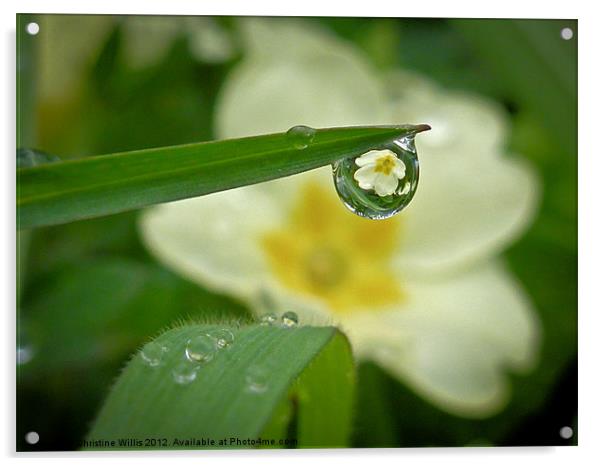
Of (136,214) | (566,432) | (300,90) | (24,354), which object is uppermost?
(300,90)

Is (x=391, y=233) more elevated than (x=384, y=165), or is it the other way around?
(x=384, y=165)

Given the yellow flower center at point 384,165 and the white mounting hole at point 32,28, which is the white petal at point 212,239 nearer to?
the white mounting hole at point 32,28

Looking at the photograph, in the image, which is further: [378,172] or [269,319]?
[269,319]

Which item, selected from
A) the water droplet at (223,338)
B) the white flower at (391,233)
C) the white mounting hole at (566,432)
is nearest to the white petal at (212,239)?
the white flower at (391,233)

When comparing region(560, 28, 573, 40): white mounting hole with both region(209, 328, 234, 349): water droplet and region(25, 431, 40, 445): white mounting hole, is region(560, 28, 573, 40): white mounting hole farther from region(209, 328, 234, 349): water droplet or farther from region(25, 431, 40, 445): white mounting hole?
region(25, 431, 40, 445): white mounting hole

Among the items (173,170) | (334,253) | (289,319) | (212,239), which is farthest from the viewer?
(334,253)

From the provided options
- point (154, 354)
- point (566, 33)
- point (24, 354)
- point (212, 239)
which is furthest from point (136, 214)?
point (566, 33)

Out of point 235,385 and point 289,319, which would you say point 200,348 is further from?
point 289,319

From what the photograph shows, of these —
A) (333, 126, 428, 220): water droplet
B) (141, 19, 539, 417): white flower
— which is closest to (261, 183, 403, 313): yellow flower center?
(141, 19, 539, 417): white flower
